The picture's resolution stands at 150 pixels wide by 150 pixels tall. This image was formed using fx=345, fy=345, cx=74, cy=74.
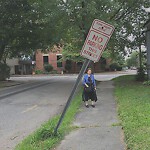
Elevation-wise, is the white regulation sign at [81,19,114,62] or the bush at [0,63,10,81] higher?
the white regulation sign at [81,19,114,62]

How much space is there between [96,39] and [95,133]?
241 centimetres

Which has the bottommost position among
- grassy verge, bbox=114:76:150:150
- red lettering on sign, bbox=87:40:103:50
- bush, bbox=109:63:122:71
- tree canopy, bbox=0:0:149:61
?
grassy verge, bbox=114:76:150:150

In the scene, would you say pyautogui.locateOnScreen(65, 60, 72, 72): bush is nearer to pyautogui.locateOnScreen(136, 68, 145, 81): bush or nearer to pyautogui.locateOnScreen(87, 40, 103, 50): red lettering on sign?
pyautogui.locateOnScreen(136, 68, 145, 81): bush

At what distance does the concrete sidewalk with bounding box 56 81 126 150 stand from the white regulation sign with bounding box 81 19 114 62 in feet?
5.95

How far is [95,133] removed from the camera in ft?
27.8

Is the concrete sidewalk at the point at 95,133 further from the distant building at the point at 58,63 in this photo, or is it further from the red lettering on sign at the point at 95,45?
the distant building at the point at 58,63

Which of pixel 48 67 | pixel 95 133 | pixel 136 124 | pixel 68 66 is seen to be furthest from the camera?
pixel 68 66

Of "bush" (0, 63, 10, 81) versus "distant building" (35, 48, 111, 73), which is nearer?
"bush" (0, 63, 10, 81)

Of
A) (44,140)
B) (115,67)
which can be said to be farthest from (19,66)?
(44,140)

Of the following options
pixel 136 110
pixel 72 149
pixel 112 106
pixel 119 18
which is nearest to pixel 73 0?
pixel 119 18

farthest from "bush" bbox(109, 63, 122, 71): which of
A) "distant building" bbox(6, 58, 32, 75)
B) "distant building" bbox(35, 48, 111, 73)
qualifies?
"distant building" bbox(6, 58, 32, 75)

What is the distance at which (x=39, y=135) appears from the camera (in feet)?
26.9

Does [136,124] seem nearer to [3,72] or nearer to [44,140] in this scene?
[44,140]

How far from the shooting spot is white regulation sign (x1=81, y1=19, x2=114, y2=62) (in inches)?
295
